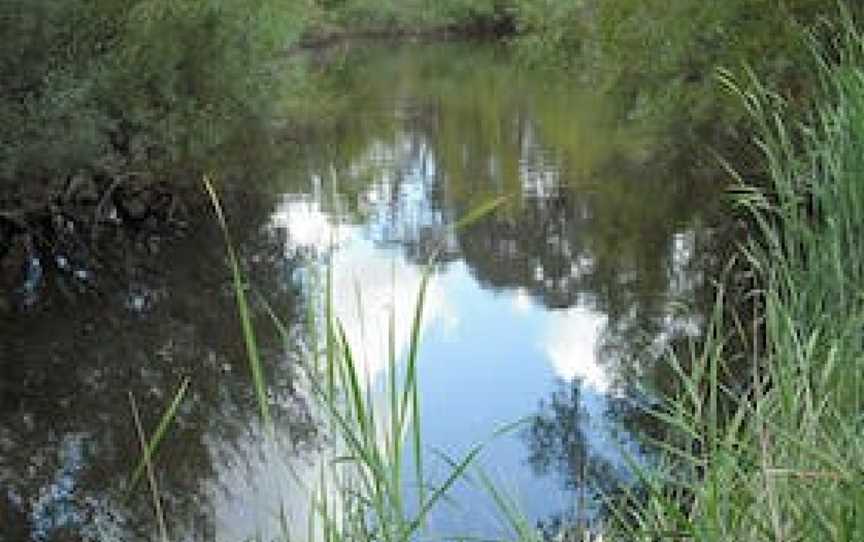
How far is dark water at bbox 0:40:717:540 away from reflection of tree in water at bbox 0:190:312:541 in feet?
0.09

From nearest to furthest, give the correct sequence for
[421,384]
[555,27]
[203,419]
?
[203,419], [421,384], [555,27]

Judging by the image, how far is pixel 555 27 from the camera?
27.9 metres

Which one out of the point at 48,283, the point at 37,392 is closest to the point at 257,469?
the point at 37,392

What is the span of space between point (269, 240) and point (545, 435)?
334 inches

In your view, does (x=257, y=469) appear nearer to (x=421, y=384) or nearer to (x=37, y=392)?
(x=421, y=384)

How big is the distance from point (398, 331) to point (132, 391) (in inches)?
90.6

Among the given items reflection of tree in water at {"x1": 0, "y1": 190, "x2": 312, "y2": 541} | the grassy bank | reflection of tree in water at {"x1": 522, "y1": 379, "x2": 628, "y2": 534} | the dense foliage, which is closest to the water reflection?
reflection of tree in water at {"x1": 522, "y1": 379, "x2": 628, "y2": 534}

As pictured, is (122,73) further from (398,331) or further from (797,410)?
(797,410)

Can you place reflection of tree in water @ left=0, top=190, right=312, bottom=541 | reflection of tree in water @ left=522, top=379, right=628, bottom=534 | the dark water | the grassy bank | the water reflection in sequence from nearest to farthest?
the grassy bank → reflection of tree in water @ left=522, top=379, right=628, bottom=534 → the dark water → reflection of tree in water @ left=0, top=190, right=312, bottom=541 → the water reflection

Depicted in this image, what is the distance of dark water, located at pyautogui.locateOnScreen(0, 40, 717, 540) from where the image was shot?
809 cm

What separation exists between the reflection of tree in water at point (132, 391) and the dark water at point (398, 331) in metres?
0.03

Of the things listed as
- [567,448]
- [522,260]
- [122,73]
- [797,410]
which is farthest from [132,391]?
[797,410]

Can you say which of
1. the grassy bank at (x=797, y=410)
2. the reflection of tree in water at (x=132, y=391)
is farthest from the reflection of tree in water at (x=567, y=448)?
the grassy bank at (x=797, y=410)

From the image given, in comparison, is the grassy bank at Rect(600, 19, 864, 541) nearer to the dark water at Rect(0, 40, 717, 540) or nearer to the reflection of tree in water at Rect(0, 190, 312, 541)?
the dark water at Rect(0, 40, 717, 540)
